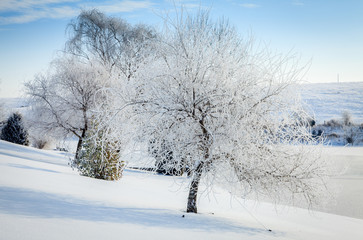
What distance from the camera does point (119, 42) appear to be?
19.9 metres

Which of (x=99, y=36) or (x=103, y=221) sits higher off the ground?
(x=99, y=36)

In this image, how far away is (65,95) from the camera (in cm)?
1451

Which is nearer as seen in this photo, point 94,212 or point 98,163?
point 94,212

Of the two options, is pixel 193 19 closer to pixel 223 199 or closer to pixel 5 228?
pixel 5 228

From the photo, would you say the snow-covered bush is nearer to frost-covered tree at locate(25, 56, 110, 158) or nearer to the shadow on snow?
the shadow on snow

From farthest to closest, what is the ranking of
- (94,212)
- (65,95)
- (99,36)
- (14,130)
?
Answer: (14,130)
(99,36)
(65,95)
(94,212)

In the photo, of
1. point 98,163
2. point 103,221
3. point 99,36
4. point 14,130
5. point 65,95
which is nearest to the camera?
point 103,221

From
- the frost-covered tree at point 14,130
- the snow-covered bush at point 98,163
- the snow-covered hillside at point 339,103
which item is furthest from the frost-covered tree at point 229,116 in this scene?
the snow-covered hillside at point 339,103

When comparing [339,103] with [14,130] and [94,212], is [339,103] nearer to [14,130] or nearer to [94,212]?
[14,130]

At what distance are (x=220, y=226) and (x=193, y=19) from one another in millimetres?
4240

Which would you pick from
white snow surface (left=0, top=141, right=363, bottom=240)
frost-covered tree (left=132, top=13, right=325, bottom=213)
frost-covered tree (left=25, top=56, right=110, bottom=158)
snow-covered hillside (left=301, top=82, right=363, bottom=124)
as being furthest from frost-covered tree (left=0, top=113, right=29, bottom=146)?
snow-covered hillside (left=301, top=82, right=363, bottom=124)

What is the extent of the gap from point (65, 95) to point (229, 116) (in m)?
11.8

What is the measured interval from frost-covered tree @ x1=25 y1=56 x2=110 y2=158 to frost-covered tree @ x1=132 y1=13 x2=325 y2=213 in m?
9.43

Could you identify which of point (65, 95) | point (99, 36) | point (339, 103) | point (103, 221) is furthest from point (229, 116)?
point (339, 103)
